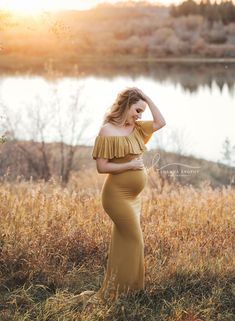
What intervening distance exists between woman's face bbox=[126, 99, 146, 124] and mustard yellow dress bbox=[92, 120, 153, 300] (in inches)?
5.7

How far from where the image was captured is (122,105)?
16.5 ft

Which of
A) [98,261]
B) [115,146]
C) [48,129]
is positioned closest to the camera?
[115,146]

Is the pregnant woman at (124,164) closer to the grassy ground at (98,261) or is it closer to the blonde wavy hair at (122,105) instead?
the blonde wavy hair at (122,105)

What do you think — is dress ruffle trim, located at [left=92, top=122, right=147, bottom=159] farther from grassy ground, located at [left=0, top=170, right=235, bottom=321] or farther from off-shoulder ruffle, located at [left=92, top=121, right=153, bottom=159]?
grassy ground, located at [left=0, top=170, right=235, bottom=321]

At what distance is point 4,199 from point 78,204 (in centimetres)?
97

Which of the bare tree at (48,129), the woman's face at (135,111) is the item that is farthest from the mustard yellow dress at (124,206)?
the bare tree at (48,129)

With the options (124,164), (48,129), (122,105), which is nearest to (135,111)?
(122,105)

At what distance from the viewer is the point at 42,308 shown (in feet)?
17.2

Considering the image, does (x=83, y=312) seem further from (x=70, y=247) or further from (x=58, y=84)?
(x=58, y=84)

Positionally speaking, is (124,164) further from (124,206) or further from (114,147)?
(124,206)

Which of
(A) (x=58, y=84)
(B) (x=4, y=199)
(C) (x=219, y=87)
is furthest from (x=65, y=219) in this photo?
(C) (x=219, y=87)

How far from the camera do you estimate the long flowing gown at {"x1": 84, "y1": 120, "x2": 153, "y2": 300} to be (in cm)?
501

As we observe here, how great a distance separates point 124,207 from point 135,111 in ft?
2.75

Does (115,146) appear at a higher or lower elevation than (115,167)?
higher
